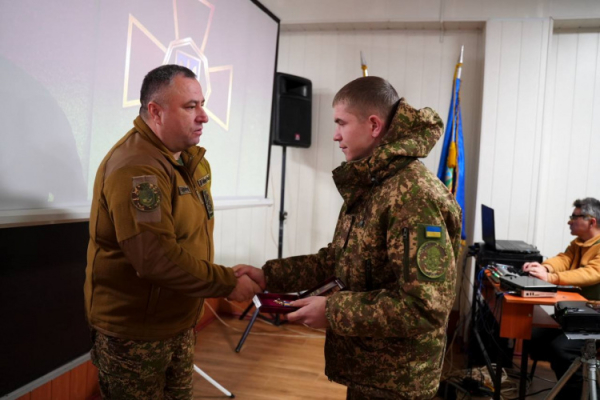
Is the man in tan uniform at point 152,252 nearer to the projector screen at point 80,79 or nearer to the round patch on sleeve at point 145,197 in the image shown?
the round patch on sleeve at point 145,197

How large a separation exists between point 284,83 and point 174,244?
319 cm

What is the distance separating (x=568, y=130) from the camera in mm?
4430

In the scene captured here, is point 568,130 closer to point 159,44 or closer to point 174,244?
point 159,44

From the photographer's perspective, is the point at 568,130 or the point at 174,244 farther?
the point at 568,130

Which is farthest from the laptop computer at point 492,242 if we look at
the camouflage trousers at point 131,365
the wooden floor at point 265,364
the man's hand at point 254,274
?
the camouflage trousers at point 131,365

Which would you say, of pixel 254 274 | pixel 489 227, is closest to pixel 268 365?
pixel 489 227

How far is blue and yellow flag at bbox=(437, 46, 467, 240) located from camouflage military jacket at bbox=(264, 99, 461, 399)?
9.66 ft

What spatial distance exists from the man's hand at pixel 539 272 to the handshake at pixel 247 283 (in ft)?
7.18

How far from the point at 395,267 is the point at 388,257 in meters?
0.04

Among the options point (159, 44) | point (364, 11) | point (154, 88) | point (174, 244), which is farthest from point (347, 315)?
point (364, 11)

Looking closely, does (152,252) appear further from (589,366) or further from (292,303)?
(589,366)

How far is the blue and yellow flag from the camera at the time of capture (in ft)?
13.8

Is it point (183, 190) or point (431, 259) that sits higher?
point (183, 190)

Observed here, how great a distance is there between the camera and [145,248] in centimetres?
147
